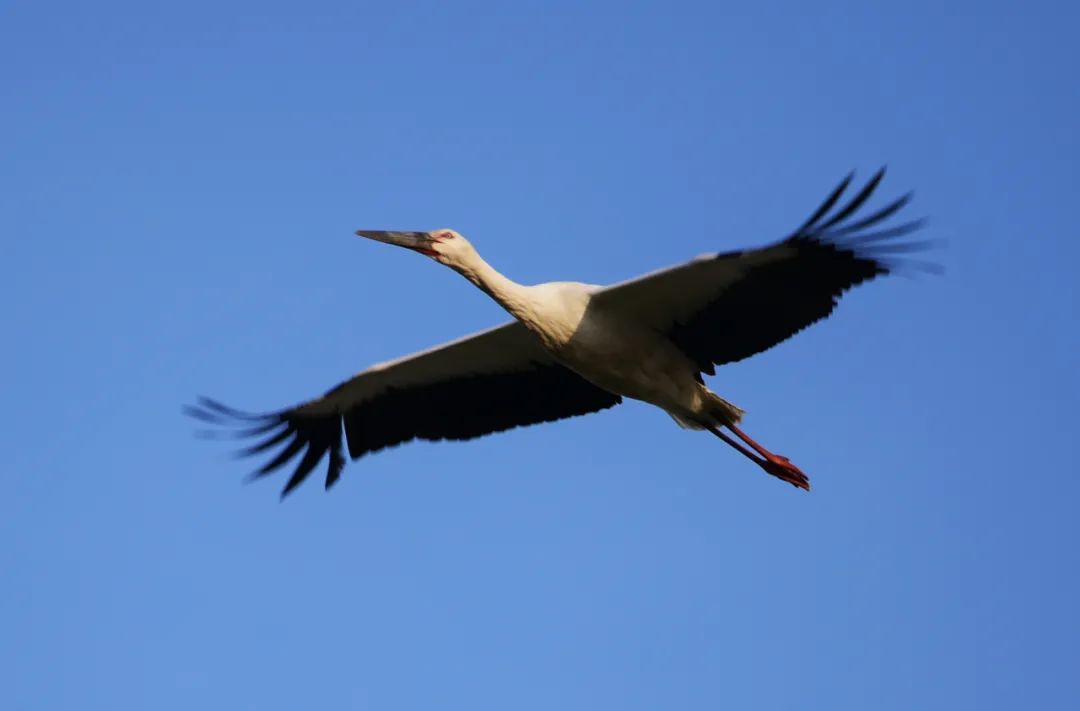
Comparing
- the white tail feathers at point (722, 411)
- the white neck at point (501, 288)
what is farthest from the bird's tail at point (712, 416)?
the white neck at point (501, 288)

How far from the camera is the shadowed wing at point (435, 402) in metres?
11.5

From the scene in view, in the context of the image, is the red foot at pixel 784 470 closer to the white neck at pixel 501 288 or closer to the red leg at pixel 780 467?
the red leg at pixel 780 467

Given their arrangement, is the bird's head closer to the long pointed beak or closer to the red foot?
the long pointed beak

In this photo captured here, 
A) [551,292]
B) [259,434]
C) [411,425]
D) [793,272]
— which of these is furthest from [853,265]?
[259,434]

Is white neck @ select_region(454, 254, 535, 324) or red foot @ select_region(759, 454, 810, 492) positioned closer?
white neck @ select_region(454, 254, 535, 324)

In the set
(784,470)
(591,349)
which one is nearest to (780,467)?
(784,470)

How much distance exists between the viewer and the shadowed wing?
1152cm

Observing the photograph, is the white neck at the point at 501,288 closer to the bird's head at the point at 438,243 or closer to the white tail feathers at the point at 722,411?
the bird's head at the point at 438,243

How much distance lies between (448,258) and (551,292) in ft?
Answer: 2.58

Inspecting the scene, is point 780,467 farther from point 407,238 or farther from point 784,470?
point 407,238

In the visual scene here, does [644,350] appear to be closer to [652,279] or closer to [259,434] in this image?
[652,279]

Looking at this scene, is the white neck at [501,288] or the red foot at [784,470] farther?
the red foot at [784,470]

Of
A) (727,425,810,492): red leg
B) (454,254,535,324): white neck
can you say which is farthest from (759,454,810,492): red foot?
(454,254,535,324): white neck

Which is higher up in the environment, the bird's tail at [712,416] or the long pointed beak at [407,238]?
the long pointed beak at [407,238]
